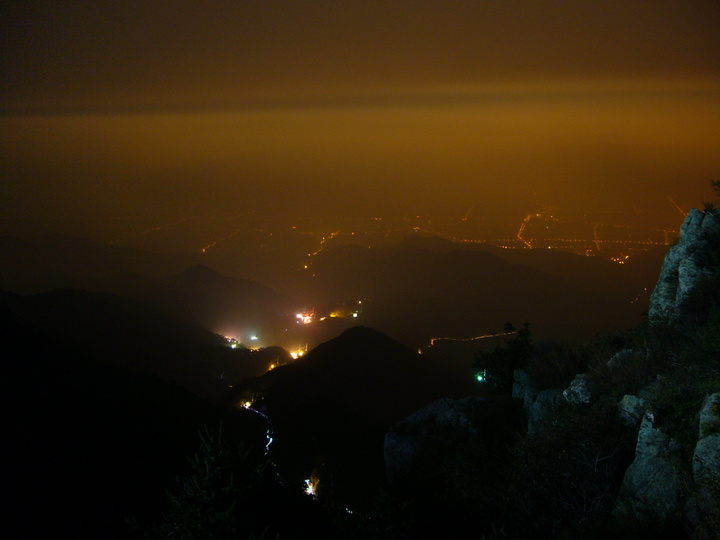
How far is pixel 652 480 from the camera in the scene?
9.98 metres

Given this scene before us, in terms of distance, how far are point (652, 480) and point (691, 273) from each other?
9.59 metres

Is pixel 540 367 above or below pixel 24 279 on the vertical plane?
above

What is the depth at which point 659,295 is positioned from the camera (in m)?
17.9

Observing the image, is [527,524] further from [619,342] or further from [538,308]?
[538,308]

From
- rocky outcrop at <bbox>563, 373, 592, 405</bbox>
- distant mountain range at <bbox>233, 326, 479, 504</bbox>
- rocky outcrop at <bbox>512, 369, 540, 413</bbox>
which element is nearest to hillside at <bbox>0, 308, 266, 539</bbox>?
distant mountain range at <bbox>233, 326, 479, 504</bbox>

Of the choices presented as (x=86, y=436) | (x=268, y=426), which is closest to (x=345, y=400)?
(x=268, y=426)

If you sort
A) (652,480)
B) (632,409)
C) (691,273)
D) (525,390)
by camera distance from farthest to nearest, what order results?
1. (525,390)
2. (691,273)
3. (632,409)
4. (652,480)

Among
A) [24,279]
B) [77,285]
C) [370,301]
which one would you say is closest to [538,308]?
[370,301]

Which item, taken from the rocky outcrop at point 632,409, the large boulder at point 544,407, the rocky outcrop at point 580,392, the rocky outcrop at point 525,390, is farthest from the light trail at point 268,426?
the rocky outcrop at point 632,409

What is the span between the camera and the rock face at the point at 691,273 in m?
15.1

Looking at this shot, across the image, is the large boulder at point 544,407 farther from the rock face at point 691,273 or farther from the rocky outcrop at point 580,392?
the rock face at point 691,273

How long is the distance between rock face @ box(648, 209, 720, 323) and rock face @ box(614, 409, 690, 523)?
702 cm

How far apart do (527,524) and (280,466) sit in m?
22.3

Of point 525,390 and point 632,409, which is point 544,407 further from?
point 632,409
